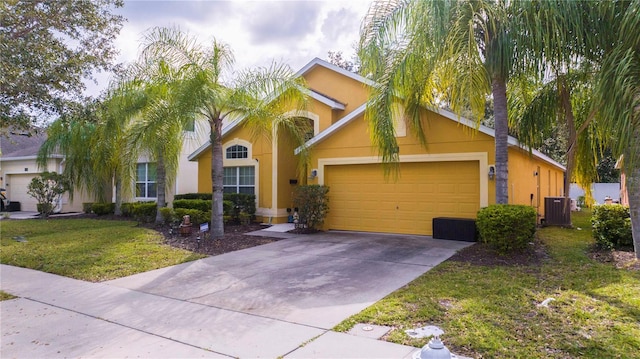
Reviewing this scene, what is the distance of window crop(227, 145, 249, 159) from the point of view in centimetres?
1627

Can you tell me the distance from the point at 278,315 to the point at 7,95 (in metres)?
8.34

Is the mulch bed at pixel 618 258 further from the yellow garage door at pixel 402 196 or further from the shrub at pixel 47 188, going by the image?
the shrub at pixel 47 188

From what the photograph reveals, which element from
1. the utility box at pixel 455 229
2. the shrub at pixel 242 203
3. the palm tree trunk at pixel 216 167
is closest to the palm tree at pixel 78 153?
the shrub at pixel 242 203

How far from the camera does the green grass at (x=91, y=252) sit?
8.04 metres

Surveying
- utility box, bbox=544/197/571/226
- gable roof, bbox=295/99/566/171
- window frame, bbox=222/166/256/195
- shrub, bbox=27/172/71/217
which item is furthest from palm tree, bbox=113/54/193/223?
utility box, bbox=544/197/571/226

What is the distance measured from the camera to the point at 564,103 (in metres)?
10.4

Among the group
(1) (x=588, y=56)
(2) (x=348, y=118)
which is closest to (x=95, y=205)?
(2) (x=348, y=118)

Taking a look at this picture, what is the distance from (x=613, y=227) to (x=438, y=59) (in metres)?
5.45

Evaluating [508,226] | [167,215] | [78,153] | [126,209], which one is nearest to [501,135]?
[508,226]

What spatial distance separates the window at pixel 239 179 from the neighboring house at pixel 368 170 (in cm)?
4

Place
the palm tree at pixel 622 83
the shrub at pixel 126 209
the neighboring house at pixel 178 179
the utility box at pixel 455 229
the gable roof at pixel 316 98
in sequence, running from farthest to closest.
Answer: the neighboring house at pixel 178 179 < the shrub at pixel 126 209 < the gable roof at pixel 316 98 < the utility box at pixel 455 229 < the palm tree at pixel 622 83

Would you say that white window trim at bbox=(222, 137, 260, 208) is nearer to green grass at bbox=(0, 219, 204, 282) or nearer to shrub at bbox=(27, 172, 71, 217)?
green grass at bbox=(0, 219, 204, 282)

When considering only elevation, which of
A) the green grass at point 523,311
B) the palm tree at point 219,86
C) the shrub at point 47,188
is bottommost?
the green grass at point 523,311

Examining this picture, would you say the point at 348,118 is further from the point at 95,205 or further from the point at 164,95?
the point at 95,205
